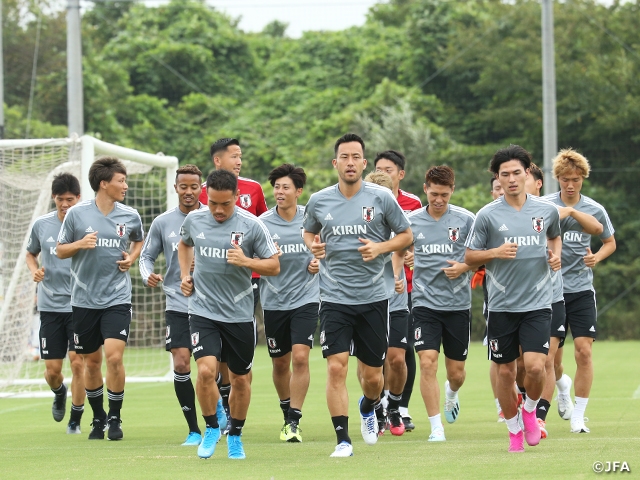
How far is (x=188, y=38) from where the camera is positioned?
3778 centimetres

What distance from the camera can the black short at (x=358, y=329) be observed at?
8.29m

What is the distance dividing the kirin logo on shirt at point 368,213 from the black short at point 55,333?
397cm

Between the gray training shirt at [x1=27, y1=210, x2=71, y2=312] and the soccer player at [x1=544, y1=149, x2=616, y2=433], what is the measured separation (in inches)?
188

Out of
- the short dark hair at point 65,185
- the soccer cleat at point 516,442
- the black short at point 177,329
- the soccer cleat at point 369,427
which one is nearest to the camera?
the soccer cleat at point 516,442

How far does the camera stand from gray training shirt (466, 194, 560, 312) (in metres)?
8.23

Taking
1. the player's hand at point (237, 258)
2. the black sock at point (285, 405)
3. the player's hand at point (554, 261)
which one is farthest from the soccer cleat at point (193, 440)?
the player's hand at point (554, 261)

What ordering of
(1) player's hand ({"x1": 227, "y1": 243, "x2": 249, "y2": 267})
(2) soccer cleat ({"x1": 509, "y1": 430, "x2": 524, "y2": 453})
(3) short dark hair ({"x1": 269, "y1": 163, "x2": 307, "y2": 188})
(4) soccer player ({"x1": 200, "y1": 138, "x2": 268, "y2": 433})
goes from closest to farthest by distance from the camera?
(1) player's hand ({"x1": 227, "y1": 243, "x2": 249, "y2": 267}) < (2) soccer cleat ({"x1": 509, "y1": 430, "x2": 524, "y2": 453}) < (3) short dark hair ({"x1": 269, "y1": 163, "x2": 307, "y2": 188}) < (4) soccer player ({"x1": 200, "y1": 138, "x2": 268, "y2": 433})

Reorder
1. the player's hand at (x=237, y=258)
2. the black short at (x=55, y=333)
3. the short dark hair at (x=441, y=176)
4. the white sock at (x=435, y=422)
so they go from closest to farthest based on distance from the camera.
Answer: the player's hand at (x=237, y=258) < the white sock at (x=435, y=422) < the short dark hair at (x=441, y=176) < the black short at (x=55, y=333)

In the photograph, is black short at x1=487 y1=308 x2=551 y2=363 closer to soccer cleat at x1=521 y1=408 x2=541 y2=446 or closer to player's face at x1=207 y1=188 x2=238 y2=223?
soccer cleat at x1=521 y1=408 x2=541 y2=446

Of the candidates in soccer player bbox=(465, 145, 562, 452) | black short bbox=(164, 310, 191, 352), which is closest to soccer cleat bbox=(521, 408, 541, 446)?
soccer player bbox=(465, 145, 562, 452)

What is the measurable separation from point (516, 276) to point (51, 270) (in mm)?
5118

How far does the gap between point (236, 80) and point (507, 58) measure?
9881 mm

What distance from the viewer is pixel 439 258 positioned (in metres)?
9.73

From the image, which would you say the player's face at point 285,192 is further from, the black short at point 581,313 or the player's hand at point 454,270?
the black short at point 581,313
